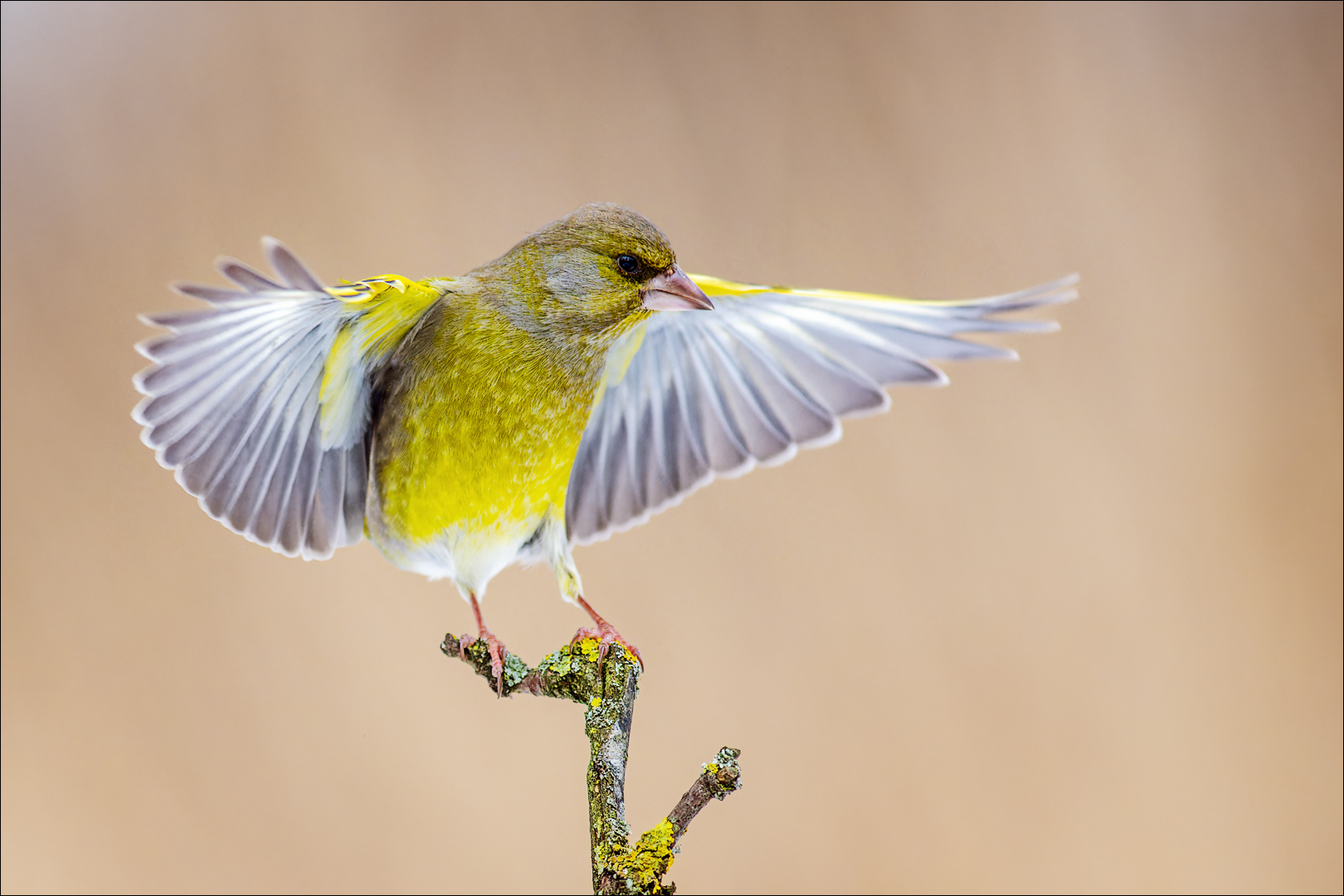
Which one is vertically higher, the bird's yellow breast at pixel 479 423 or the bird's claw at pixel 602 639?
the bird's yellow breast at pixel 479 423

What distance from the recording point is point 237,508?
765 mm

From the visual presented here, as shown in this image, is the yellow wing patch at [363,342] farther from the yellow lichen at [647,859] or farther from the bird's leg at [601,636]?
the yellow lichen at [647,859]

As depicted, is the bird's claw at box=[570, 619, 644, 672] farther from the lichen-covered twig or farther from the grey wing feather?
the grey wing feather

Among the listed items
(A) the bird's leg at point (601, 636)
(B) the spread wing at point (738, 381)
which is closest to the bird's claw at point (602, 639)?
(A) the bird's leg at point (601, 636)

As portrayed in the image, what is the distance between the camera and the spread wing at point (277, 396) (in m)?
0.68

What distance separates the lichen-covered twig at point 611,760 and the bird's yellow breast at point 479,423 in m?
0.11

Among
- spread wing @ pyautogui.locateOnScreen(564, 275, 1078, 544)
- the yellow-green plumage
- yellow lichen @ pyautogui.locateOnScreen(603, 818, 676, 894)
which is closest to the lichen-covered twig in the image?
yellow lichen @ pyautogui.locateOnScreen(603, 818, 676, 894)

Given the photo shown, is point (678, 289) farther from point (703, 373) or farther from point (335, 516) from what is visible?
point (335, 516)

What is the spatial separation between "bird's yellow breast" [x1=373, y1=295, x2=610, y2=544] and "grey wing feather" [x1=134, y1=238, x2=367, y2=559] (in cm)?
6

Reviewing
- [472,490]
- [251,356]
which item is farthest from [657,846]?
[251,356]

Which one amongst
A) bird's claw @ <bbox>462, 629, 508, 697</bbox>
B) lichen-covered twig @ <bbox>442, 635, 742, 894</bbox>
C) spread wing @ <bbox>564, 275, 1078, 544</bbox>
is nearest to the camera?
lichen-covered twig @ <bbox>442, 635, 742, 894</bbox>

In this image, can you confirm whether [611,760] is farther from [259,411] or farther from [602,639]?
[259,411]

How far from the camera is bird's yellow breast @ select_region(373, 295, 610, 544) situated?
31.0 inches

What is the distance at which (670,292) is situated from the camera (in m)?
0.79
